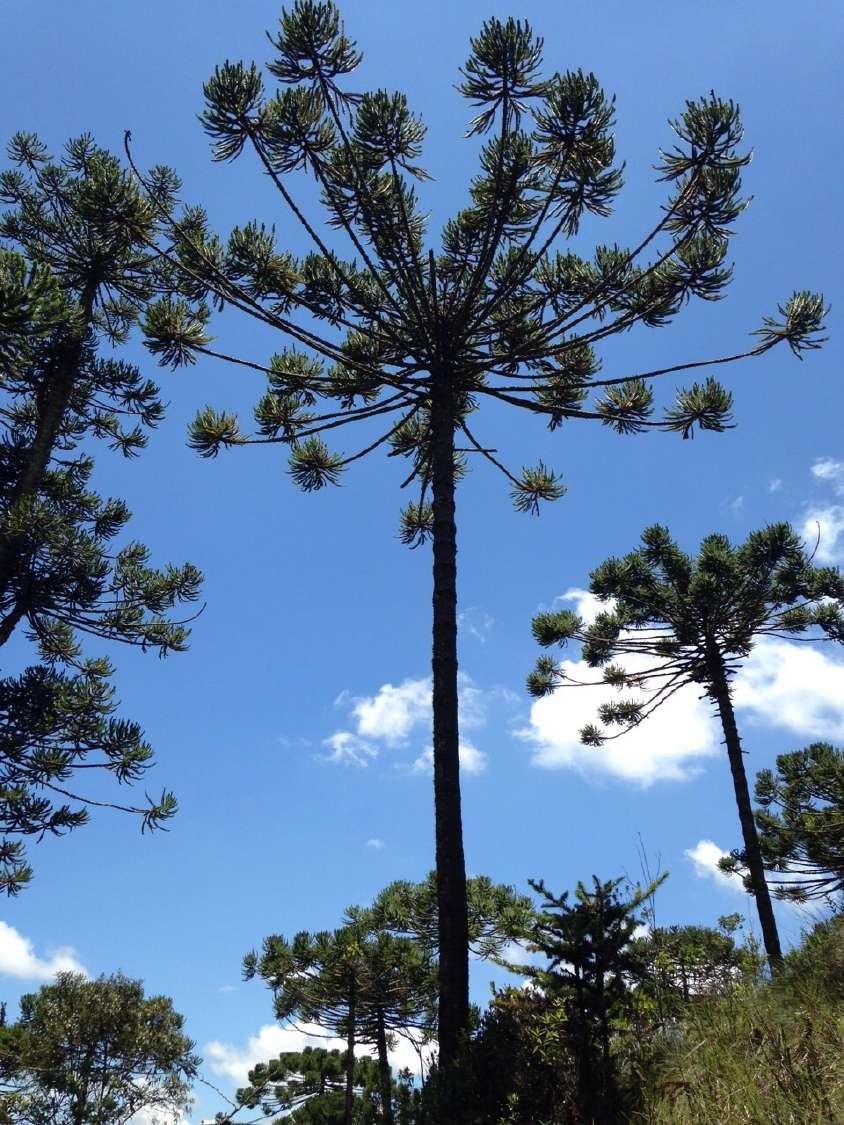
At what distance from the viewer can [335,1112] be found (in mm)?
20484

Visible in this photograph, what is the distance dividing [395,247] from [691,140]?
11.2ft

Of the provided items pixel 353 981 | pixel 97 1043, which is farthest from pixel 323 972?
pixel 97 1043

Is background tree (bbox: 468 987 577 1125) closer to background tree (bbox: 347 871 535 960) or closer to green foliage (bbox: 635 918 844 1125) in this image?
green foliage (bbox: 635 918 844 1125)

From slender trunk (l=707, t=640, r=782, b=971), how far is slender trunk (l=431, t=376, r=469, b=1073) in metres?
8.19

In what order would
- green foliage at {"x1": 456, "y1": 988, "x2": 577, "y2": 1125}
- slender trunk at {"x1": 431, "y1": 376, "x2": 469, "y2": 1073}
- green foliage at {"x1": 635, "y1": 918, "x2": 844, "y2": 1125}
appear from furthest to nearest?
1. slender trunk at {"x1": 431, "y1": 376, "x2": 469, "y2": 1073}
2. green foliage at {"x1": 456, "y1": 988, "x2": 577, "y2": 1125}
3. green foliage at {"x1": 635, "y1": 918, "x2": 844, "y2": 1125}

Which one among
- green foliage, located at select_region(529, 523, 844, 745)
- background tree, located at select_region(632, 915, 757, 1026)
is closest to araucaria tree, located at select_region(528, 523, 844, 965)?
green foliage, located at select_region(529, 523, 844, 745)

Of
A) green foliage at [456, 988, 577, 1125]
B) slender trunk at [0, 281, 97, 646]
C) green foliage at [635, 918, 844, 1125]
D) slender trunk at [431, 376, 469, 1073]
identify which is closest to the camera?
green foliage at [635, 918, 844, 1125]

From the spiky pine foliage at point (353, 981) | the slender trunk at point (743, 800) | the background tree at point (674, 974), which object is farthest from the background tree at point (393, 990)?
the background tree at point (674, 974)

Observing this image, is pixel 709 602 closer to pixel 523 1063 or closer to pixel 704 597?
pixel 704 597

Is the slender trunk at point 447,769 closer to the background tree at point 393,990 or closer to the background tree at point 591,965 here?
the background tree at point 591,965

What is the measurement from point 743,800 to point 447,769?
30.8ft

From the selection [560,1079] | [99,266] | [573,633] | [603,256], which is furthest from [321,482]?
[560,1079]

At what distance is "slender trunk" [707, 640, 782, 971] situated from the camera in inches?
525

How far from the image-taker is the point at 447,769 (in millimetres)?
7188
